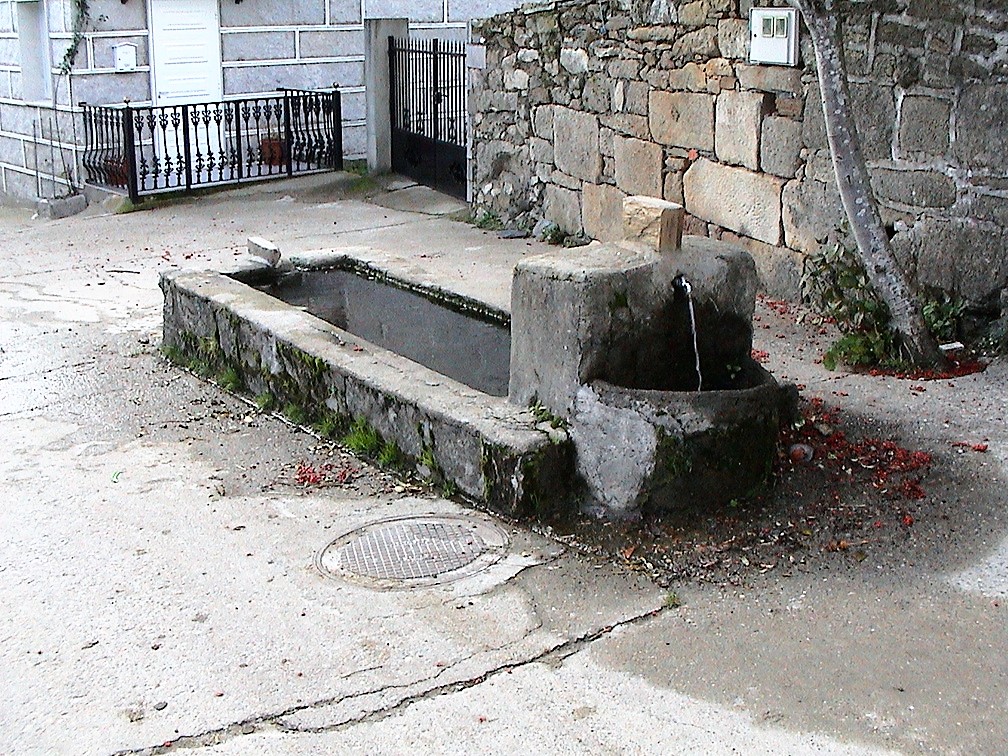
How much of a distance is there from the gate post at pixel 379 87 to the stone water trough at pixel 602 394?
285 inches

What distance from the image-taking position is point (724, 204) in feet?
24.7

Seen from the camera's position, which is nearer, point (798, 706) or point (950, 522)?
point (798, 706)

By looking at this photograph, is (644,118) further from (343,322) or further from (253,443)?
(253,443)

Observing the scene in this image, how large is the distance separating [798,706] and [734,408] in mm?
1279

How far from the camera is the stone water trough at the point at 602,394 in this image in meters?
4.20

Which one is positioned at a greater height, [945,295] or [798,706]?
[945,295]

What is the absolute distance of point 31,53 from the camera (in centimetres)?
1275

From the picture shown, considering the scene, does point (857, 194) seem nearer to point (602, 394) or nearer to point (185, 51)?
point (602, 394)

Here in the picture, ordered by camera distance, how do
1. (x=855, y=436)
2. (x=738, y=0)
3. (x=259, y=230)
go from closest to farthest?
(x=855, y=436) → (x=738, y=0) → (x=259, y=230)

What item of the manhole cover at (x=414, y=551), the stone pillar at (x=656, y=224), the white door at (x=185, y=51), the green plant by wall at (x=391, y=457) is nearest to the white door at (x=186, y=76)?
the white door at (x=185, y=51)

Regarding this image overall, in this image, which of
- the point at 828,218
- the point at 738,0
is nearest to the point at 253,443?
the point at 828,218

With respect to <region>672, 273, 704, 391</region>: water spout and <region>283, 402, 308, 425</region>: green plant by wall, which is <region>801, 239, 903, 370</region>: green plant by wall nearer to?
<region>672, 273, 704, 391</region>: water spout

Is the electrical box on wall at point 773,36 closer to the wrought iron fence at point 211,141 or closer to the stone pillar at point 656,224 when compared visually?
the stone pillar at point 656,224

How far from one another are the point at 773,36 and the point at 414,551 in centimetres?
405
